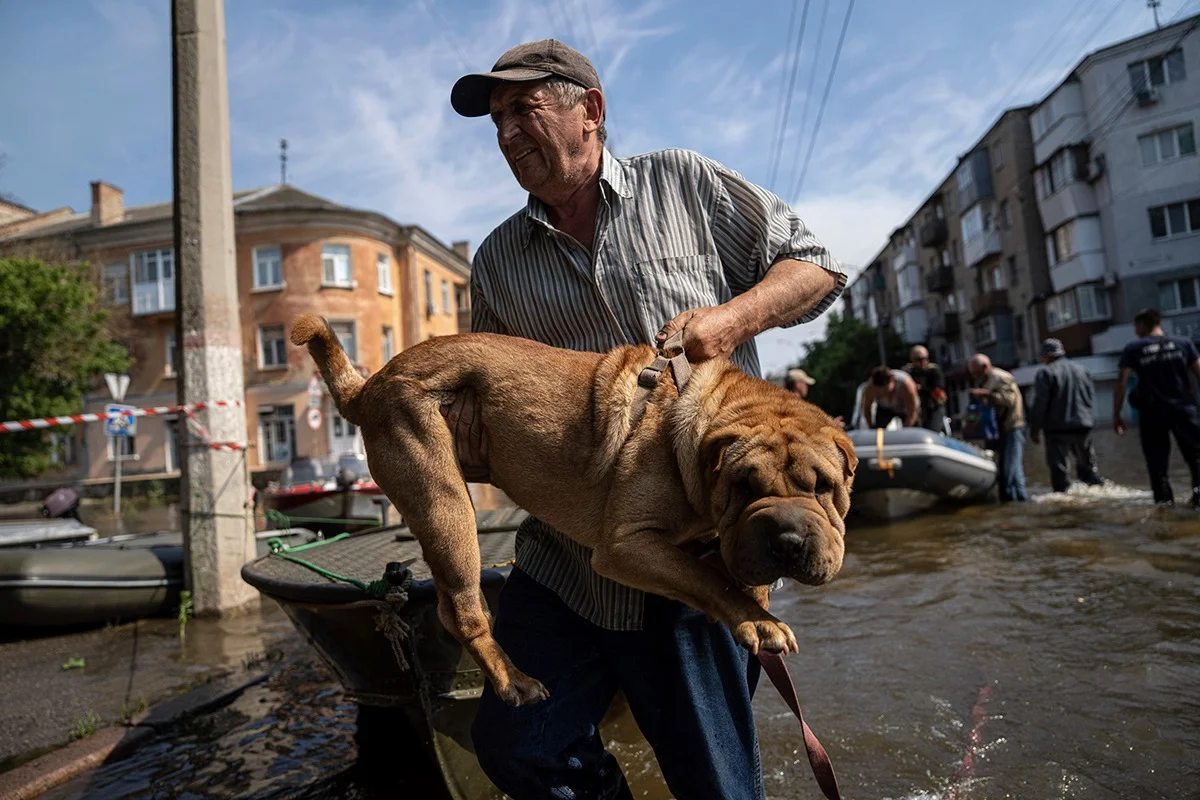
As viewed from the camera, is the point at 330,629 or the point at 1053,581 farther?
the point at 1053,581

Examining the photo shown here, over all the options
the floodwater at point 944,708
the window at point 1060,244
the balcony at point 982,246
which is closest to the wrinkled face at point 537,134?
the floodwater at point 944,708

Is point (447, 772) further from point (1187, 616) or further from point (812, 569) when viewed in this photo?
point (1187, 616)

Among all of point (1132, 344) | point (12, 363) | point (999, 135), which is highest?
point (999, 135)

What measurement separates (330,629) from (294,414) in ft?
108

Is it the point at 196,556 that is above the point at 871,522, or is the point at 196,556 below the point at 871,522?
above

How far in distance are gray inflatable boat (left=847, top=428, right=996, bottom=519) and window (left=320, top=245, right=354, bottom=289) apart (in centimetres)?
2915

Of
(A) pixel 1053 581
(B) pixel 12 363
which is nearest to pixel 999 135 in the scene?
(A) pixel 1053 581

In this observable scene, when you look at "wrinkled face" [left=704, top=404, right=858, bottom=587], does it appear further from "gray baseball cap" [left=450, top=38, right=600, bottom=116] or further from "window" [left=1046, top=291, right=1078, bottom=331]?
"window" [left=1046, top=291, right=1078, bottom=331]

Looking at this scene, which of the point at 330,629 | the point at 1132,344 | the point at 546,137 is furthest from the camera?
the point at 1132,344

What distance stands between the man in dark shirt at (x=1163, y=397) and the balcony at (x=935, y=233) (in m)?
48.8

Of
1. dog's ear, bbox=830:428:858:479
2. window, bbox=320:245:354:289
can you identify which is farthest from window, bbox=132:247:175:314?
dog's ear, bbox=830:428:858:479

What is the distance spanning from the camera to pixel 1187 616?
5203mm

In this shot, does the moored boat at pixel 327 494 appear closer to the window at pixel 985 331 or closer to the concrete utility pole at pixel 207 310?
the concrete utility pole at pixel 207 310

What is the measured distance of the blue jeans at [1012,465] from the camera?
1112cm
